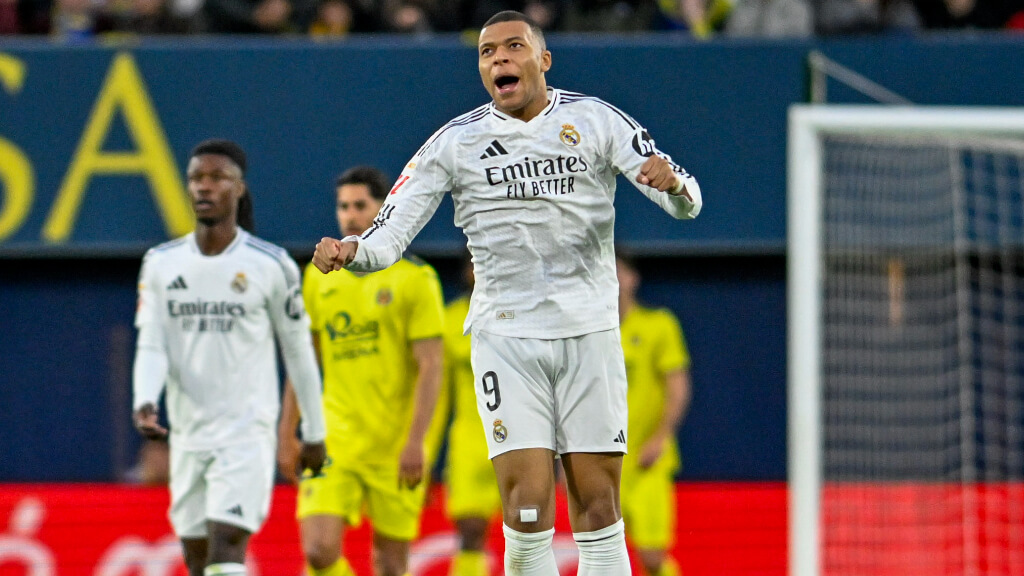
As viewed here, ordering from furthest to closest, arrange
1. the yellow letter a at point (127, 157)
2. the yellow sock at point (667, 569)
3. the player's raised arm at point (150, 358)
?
the yellow letter a at point (127, 157), the yellow sock at point (667, 569), the player's raised arm at point (150, 358)

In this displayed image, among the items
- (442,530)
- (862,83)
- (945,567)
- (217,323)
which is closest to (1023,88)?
(862,83)

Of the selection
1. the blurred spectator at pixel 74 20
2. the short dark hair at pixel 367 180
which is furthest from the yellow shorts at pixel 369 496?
the blurred spectator at pixel 74 20

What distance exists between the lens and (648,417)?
945 cm

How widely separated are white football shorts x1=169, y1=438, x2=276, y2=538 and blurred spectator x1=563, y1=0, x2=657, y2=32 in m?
6.12

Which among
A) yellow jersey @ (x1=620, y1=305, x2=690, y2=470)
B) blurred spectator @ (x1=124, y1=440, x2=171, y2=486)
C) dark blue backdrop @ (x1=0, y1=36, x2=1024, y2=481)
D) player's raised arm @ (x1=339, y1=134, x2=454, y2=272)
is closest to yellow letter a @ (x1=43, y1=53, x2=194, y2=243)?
dark blue backdrop @ (x1=0, y1=36, x2=1024, y2=481)

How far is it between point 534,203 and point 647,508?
14.9ft

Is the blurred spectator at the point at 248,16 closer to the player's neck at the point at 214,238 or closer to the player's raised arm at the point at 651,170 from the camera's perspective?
the player's neck at the point at 214,238

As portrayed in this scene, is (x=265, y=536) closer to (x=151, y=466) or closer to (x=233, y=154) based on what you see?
(x=151, y=466)

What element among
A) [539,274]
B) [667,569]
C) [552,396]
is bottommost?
[667,569]

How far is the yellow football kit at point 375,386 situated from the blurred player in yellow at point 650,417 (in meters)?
2.25

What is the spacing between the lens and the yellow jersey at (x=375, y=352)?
22.4 ft

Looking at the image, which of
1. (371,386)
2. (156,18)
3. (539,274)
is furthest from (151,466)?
(539,274)

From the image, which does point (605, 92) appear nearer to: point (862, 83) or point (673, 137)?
point (673, 137)

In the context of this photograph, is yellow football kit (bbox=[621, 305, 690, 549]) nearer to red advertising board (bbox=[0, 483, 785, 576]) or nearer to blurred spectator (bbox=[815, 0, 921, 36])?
red advertising board (bbox=[0, 483, 785, 576])
